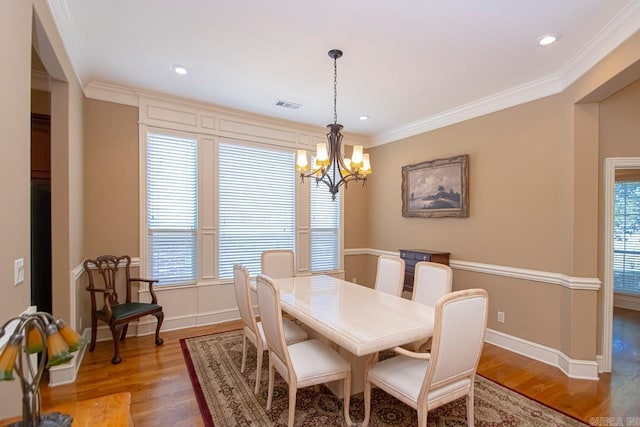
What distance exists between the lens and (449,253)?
4117mm

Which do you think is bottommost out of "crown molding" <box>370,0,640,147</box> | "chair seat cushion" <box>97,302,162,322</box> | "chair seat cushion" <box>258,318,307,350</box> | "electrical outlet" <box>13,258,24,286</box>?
"chair seat cushion" <box>258,318,307,350</box>

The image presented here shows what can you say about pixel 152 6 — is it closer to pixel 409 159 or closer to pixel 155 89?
pixel 155 89

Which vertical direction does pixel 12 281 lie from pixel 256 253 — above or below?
above

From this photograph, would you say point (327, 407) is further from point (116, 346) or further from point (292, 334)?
point (116, 346)

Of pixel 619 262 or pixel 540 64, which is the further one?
pixel 619 262

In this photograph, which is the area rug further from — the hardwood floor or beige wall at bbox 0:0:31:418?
beige wall at bbox 0:0:31:418

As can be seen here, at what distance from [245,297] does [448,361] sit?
1661 mm

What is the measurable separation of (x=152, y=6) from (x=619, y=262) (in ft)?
23.0

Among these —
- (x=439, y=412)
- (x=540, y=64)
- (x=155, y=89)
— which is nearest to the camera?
(x=439, y=412)

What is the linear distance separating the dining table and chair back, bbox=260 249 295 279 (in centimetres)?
58

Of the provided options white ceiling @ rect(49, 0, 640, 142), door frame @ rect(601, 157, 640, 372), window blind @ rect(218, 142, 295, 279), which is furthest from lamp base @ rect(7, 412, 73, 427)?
door frame @ rect(601, 157, 640, 372)

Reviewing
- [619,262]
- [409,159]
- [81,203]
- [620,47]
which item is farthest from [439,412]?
[619,262]

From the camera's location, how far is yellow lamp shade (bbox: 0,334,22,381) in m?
0.81

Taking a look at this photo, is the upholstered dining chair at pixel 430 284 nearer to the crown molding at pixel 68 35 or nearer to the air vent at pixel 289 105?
the air vent at pixel 289 105
